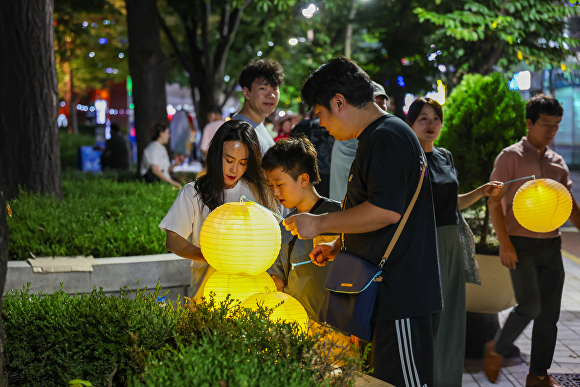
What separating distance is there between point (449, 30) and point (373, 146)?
31.7ft

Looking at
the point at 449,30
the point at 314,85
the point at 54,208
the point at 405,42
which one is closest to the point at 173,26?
the point at 405,42

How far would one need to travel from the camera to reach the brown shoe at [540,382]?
491cm

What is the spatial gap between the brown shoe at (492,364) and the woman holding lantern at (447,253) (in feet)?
2.38

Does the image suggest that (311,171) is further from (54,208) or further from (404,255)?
(54,208)

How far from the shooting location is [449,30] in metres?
11.6

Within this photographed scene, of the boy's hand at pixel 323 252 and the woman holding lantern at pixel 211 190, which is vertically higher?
A: the woman holding lantern at pixel 211 190

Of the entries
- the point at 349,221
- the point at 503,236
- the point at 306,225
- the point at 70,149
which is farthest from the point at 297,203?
the point at 70,149

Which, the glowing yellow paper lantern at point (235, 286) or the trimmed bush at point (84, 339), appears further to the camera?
the glowing yellow paper lantern at point (235, 286)

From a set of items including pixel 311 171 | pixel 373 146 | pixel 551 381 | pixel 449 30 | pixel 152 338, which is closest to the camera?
pixel 373 146

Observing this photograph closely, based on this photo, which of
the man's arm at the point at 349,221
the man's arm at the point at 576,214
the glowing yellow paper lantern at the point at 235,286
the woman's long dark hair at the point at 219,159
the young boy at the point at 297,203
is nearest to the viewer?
the man's arm at the point at 349,221

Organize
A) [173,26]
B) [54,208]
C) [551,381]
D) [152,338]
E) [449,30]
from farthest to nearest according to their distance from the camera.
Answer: [173,26]
[449,30]
[54,208]
[551,381]
[152,338]

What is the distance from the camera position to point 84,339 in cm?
315

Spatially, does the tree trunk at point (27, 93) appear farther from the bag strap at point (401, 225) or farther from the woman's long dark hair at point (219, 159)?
the bag strap at point (401, 225)

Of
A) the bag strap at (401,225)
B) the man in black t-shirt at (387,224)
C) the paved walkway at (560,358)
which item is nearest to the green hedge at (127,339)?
the man in black t-shirt at (387,224)
